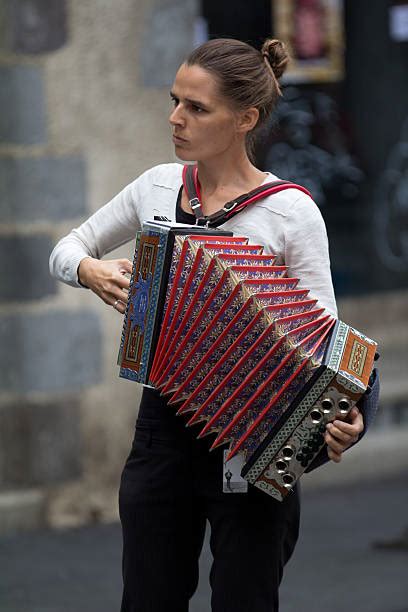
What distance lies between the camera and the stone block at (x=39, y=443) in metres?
6.09

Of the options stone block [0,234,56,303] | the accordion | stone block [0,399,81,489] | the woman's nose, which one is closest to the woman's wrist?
the accordion

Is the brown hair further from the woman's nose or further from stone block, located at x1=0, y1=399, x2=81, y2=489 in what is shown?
stone block, located at x1=0, y1=399, x2=81, y2=489

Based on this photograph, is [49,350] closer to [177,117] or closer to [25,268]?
[25,268]

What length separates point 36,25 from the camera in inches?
234

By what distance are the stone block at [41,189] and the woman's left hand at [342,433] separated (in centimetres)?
344

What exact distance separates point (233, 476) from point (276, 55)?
1.00 m

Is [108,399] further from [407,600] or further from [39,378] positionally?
[407,600]

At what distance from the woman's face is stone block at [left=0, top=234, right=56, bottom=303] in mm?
3068

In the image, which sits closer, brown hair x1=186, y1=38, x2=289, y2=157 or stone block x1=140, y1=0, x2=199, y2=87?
brown hair x1=186, y1=38, x2=289, y2=157

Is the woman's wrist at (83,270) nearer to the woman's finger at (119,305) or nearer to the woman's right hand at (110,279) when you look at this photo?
the woman's right hand at (110,279)

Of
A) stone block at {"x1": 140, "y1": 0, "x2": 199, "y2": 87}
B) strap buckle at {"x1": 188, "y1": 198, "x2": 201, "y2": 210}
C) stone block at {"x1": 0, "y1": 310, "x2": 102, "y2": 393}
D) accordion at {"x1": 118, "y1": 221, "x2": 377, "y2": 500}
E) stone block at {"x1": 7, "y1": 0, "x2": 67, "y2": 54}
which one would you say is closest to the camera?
accordion at {"x1": 118, "y1": 221, "x2": 377, "y2": 500}

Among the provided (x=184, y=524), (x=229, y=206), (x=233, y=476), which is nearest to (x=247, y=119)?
(x=229, y=206)

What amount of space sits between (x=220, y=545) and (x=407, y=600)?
234 centimetres

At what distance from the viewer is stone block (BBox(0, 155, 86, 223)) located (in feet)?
19.6
